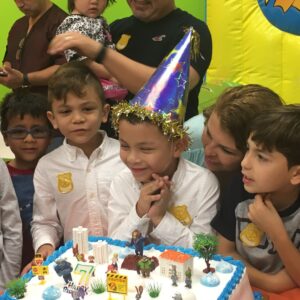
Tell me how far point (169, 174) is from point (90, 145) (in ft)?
1.06

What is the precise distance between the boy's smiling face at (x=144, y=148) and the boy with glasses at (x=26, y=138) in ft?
1.74

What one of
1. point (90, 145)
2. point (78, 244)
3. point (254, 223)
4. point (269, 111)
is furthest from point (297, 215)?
point (90, 145)

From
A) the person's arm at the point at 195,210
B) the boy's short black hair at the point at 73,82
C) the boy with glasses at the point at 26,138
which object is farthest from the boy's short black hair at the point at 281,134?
the boy with glasses at the point at 26,138

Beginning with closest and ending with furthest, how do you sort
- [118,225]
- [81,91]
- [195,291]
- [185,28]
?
[195,291]
[118,225]
[81,91]
[185,28]

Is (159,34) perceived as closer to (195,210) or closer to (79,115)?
(79,115)

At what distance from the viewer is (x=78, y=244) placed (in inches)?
44.8

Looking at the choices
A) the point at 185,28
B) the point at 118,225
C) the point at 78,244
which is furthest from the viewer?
the point at 185,28

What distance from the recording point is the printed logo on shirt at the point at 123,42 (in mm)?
1747

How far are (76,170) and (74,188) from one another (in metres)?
0.05

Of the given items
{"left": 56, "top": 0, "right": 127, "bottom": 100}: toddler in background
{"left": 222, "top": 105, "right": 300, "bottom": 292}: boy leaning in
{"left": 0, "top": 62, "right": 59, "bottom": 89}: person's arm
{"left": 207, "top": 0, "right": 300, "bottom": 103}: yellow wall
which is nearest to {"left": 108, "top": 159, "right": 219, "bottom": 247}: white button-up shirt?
{"left": 222, "top": 105, "right": 300, "bottom": 292}: boy leaning in

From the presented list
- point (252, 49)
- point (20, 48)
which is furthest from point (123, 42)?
point (252, 49)

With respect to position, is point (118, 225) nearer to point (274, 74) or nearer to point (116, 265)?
point (116, 265)

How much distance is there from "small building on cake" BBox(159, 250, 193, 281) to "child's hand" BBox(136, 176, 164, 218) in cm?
25

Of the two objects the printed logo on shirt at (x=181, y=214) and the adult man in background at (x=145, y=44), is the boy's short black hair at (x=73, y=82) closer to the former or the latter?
the adult man in background at (x=145, y=44)
